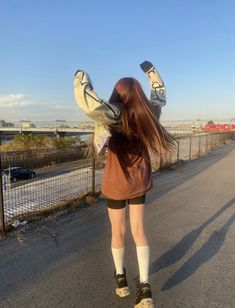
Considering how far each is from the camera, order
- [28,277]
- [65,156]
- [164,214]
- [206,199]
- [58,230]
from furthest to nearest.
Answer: [206,199], [65,156], [164,214], [58,230], [28,277]

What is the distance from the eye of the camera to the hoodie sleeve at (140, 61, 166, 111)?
3254mm

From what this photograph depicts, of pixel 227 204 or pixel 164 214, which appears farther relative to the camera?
pixel 227 204

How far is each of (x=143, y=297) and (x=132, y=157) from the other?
3.75 feet

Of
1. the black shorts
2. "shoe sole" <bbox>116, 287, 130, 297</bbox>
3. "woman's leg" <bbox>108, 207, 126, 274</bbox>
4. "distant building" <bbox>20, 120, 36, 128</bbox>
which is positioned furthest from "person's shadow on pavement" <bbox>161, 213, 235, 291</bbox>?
"distant building" <bbox>20, 120, 36, 128</bbox>

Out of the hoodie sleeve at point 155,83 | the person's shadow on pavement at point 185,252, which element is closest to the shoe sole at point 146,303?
the person's shadow on pavement at point 185,252

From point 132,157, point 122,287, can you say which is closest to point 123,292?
point 122,287

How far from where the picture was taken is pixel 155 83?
3.36 meters

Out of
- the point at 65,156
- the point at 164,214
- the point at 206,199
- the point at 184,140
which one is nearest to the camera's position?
the point at 164,214

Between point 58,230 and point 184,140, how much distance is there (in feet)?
53.7

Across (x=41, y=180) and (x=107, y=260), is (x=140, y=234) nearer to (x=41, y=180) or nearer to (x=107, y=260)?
(x=107, y=260)

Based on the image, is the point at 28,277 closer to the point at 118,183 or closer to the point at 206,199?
the point at 118,183

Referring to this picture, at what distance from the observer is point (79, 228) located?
530cm

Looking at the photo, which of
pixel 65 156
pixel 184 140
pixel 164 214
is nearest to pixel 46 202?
pixel 65 156

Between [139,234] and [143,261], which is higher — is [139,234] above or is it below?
above
